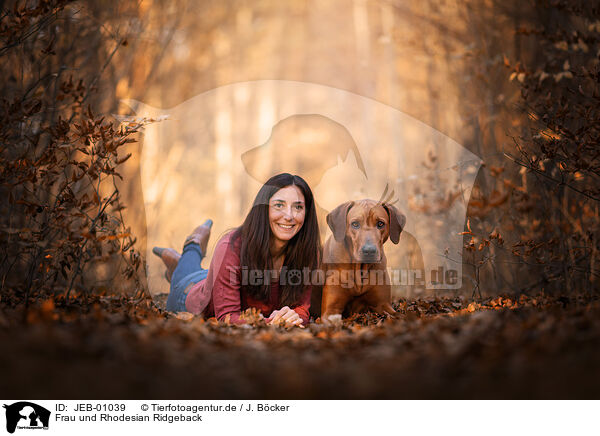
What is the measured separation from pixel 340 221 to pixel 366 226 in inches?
7.5

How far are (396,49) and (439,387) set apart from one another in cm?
563

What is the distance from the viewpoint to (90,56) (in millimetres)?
4348

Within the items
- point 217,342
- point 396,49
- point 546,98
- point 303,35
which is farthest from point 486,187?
point 217,342

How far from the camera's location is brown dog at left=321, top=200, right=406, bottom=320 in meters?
3.12

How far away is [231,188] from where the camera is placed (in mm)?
4777

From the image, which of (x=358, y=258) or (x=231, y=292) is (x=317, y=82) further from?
(x=231, y=292)

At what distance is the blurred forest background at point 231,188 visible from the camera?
48.3 inches

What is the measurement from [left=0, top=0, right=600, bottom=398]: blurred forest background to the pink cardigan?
11.5 inches

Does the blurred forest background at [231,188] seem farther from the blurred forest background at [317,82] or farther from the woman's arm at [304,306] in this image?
the woman's arm at [304,306]

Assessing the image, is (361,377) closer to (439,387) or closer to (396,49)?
(439,387)

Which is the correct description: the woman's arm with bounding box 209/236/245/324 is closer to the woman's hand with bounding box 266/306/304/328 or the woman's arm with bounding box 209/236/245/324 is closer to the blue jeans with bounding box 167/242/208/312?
the woman's hand with bounding box 266/306/304/328
